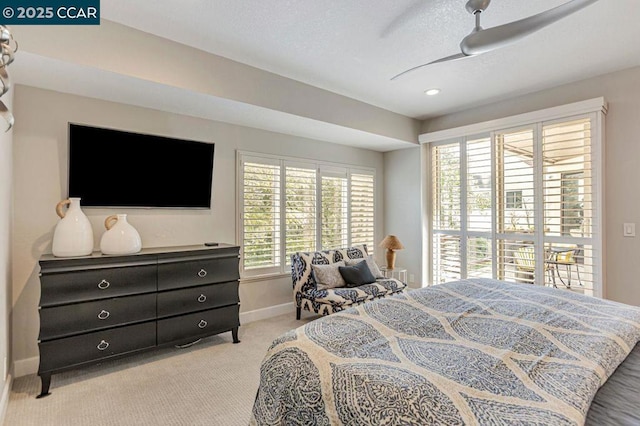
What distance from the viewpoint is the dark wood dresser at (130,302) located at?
2471 mm

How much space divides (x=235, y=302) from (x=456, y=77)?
3280 millimetres

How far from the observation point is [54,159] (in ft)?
9.50

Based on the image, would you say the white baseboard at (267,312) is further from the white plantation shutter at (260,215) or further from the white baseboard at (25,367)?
the white baseboard at (25,367)

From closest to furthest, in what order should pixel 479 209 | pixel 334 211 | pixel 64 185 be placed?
pixel 64 185
pixel 479 209
pixel 334 211

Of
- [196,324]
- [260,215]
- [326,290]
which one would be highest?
[260,215]

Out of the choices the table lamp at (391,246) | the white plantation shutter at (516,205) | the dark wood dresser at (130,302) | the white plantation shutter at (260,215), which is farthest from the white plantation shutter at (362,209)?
the dark wood dresser at (130,302)

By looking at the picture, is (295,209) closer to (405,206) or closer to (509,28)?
(405,206)

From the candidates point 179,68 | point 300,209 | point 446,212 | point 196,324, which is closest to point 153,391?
point 196,324

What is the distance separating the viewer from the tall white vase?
2.62 m

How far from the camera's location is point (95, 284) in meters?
2.63

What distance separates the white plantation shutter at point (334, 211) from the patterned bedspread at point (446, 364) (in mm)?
2862

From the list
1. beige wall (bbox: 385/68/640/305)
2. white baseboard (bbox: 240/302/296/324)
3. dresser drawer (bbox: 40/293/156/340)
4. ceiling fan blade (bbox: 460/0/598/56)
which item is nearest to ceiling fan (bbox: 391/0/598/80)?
ceiling fan blade (bbox: 460/0/598/56)

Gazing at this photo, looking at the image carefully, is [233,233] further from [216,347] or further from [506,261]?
[506,261]

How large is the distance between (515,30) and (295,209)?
3157 millimetres
